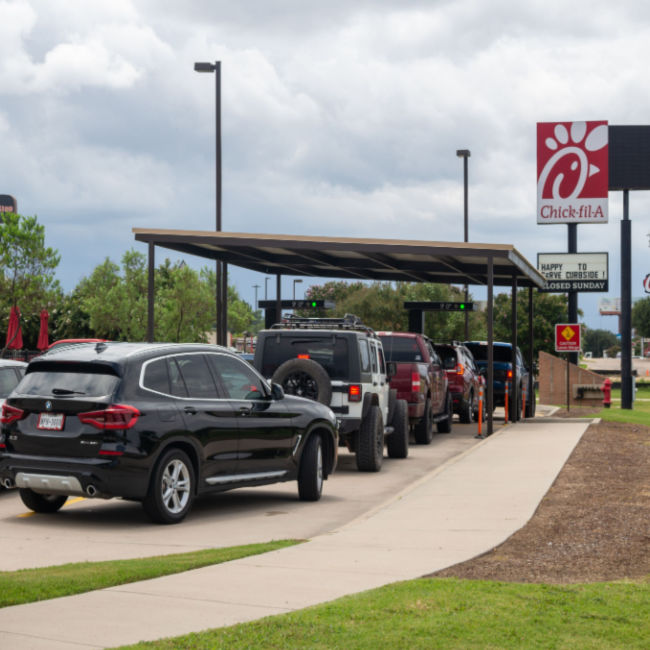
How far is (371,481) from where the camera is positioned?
1530cm

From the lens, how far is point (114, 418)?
1048 centimetres

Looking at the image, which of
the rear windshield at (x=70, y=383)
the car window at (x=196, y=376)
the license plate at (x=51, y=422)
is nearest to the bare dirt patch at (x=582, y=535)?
the car window at (x=196, y=376)

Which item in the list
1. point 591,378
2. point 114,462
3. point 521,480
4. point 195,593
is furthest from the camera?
point 591,378

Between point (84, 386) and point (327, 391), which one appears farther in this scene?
point (327, 391)

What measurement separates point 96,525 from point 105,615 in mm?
4610

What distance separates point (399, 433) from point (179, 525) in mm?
7747

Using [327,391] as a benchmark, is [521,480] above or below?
below

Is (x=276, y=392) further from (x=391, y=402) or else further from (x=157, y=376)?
(x=391, y=402)

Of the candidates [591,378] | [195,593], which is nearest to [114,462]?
[195,593]

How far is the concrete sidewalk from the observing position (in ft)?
20.4

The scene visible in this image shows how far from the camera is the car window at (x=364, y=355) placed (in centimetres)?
1589

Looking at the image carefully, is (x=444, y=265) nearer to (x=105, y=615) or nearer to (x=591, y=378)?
(x=591, y=378)

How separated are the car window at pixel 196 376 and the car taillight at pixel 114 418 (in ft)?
3.22

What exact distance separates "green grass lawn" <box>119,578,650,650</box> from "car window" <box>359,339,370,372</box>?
8.63 meters
